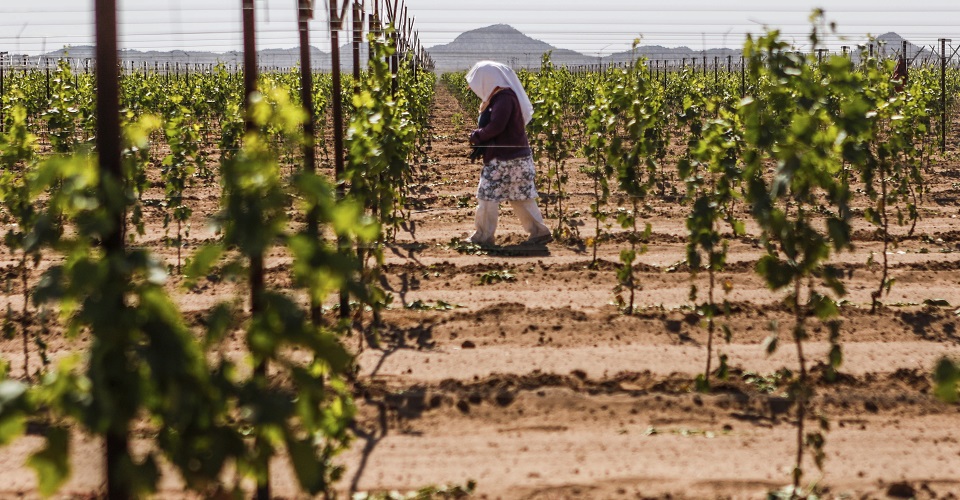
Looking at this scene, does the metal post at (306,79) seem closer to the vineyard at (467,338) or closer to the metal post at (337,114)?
the vineyard at (467,338)

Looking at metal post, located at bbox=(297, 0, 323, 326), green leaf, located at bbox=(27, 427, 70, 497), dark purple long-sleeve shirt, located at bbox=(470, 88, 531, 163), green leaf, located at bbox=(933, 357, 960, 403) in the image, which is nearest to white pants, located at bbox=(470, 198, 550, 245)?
dark purple long-sleeve shirt, located at bbox=(470, 88, 531, 163)

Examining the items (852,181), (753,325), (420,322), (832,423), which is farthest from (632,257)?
(852,181)

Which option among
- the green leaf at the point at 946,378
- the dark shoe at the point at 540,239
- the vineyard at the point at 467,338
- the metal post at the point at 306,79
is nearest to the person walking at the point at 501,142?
the dark shoe at the point at 540,239

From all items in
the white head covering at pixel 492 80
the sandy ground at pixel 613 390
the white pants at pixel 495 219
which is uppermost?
the white head covering at pixel 492 80

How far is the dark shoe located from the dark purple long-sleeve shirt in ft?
2.30

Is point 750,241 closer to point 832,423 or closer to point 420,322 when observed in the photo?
point 420,322

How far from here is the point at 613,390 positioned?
4.88 m

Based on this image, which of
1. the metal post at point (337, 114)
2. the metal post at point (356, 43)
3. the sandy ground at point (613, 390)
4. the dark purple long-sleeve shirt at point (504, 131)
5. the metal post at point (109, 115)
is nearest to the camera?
the metal post at point (109, 115)

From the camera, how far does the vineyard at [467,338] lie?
2.24 meters

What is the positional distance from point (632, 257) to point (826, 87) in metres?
2.25

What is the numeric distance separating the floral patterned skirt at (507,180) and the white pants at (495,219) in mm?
81

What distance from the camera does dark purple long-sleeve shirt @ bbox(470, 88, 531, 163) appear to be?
27.0ft

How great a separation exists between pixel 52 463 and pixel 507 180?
6.39 metres

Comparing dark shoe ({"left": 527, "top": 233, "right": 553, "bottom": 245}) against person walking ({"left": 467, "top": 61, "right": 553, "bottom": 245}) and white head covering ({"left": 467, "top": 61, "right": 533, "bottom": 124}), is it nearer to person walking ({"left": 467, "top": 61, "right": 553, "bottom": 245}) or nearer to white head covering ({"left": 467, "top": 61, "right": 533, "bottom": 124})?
person walking ({"left": 467, "top": 61, "right": 553, "bottom": 245})
